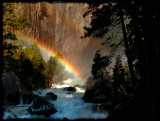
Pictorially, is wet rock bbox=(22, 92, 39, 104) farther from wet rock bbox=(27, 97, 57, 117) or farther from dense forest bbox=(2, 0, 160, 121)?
wet rock bbox=(27, 97, 57, 117)

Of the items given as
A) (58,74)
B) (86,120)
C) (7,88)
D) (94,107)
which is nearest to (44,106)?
(94,107)

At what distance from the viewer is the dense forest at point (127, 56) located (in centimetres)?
420

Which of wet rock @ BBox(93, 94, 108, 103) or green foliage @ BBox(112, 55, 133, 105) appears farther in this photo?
wet rock @ BBox(93, 94, 108, 103)

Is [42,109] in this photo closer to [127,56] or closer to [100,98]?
[100,98]

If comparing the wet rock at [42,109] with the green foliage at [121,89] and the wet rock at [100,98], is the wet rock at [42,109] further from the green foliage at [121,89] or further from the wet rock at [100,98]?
the wet rock at [100,98]

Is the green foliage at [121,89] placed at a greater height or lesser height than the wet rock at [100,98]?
greater

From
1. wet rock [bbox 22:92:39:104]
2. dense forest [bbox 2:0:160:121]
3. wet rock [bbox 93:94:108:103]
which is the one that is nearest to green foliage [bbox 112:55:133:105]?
dense forest [bbox 2:0:160:121]

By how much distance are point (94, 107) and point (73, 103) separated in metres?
5.65

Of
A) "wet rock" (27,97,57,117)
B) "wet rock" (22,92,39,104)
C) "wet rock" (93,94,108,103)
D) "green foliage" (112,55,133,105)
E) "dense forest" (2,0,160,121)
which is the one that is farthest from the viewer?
"wet rock" (22,92,39,104)

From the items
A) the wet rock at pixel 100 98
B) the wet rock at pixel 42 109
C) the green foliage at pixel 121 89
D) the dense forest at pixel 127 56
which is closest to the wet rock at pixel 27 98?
the dense forest at pixel 127 56

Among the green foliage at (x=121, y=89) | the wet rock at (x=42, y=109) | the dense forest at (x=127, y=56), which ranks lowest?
the wet rock at (x=42, y=109)

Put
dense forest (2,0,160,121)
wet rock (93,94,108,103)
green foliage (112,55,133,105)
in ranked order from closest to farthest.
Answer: dense forest (2,0,160,121)
green foliage (112,55,133,105)
wet rock (93,94,108,103)

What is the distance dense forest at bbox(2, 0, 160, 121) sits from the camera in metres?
4.20

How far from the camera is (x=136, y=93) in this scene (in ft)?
37.3
